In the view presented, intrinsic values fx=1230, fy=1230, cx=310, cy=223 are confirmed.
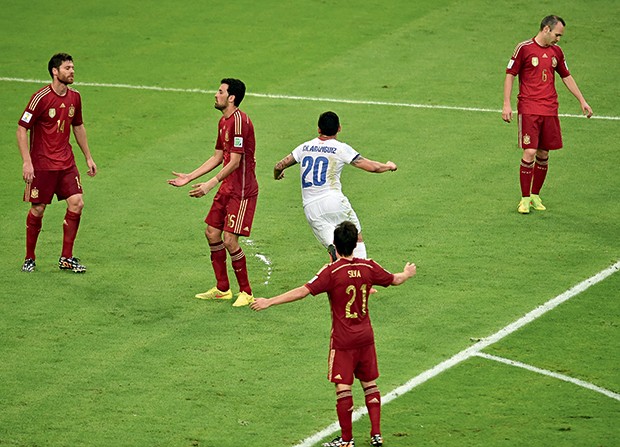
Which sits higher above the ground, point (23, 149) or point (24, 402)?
point (23, 149)

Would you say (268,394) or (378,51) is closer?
(268,394)

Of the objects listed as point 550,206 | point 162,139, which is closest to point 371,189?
point 550,206

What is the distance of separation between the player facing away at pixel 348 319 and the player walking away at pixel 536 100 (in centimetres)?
714

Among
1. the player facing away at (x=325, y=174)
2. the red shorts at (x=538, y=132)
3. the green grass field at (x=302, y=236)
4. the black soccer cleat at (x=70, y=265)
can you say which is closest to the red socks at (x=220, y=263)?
the green grass field at (x=302, y=236)

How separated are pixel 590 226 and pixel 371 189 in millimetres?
3431

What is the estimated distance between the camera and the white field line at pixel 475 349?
36.8 feet

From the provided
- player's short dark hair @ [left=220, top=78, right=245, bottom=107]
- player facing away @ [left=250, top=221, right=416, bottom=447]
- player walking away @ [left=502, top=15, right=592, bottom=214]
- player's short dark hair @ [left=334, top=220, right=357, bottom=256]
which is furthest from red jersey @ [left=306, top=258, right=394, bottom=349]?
player walking away @ [left=502, top=15, right=592, bottom=214]

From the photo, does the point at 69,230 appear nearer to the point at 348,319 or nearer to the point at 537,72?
the point at 348,319

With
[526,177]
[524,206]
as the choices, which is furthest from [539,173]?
[524,206]

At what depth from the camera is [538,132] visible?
17.4 m

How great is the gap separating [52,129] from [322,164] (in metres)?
3.65

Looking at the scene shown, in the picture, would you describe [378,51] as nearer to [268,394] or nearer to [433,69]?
[433,69]

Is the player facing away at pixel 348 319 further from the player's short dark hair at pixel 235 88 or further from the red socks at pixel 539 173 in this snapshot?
the red socks at pixel 539 173

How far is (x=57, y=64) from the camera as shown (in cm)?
1495
